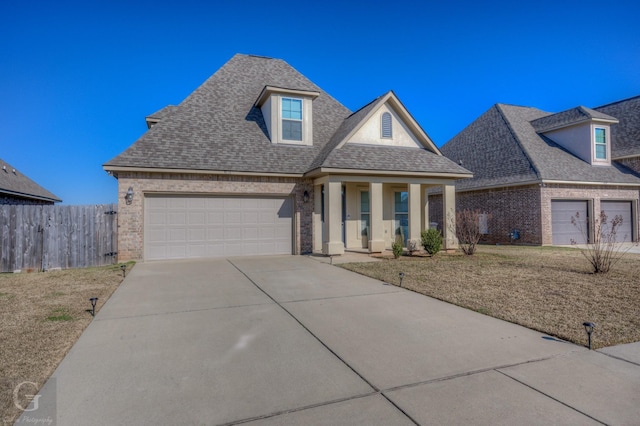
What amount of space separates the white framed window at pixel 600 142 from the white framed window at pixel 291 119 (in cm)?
1545

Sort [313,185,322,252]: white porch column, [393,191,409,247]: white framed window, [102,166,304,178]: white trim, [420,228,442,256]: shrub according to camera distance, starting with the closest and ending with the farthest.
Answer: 1. [102,166,304,178]: white trim
2. [420,228,442,256]: shrub
3. [313,185,322,252]: white porch column
4. [393,191,409,247]: white framed window

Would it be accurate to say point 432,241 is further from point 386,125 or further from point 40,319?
point 40,319

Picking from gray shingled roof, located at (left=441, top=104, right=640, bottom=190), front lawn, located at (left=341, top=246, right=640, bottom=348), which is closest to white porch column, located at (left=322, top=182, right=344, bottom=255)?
front lawn, located at (left=341, top=246, right=640, bottom=348)

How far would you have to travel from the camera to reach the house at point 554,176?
55.3 feet

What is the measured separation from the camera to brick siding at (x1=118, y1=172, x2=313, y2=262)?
1183cm

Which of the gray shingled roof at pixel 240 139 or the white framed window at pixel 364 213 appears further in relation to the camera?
the white framed window at pixel 364 213

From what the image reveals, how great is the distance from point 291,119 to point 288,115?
197mm

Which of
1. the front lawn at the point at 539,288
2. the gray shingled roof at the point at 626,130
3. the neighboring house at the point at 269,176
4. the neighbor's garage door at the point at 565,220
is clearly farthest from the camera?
the gray shingled roof at the point at 626,130

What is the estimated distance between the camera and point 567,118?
19141 millimetres

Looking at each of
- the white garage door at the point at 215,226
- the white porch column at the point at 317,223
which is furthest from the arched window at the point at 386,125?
the white garage door at the point at 215,226

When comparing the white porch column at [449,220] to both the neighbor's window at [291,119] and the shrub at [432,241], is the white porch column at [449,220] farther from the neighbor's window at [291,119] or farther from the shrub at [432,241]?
the neighbor's window at [291,119]

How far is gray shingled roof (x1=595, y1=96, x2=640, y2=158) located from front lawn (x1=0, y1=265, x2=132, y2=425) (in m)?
24.6

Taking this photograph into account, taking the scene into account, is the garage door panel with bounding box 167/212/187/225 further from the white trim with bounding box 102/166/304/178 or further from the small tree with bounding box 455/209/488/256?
the small tree with bounding box 455/209/488/256

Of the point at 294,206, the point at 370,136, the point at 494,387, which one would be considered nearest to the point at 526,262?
the point at 370,136
